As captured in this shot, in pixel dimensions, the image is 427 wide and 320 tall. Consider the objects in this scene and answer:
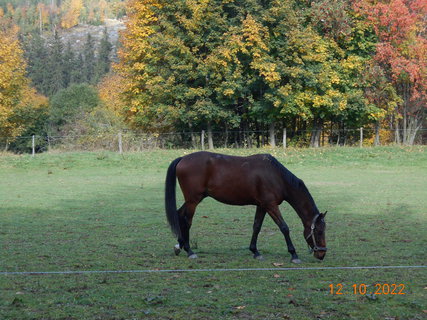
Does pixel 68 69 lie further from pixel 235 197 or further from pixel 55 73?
pixel 235 197

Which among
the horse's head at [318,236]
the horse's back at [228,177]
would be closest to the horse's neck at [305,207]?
the horse's head at [318,236]

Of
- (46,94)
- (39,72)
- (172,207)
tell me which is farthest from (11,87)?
(39,72)

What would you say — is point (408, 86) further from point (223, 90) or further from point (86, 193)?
point (86, 193)

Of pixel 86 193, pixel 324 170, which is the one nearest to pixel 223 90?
pixel 324 170

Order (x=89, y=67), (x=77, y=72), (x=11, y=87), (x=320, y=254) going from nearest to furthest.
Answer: (x=320, y=254) < (x=11, y=87) < (x=77, y=72) < (x=89, y=67)

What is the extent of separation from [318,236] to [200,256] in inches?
77.7

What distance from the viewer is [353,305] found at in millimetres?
6109

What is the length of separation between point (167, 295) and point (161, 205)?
9372 mm

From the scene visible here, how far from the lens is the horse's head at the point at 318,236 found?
329 inches

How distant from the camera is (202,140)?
3716cm

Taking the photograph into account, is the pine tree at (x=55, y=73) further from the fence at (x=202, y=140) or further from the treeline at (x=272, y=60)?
the treeline at (x=272, y=60)
